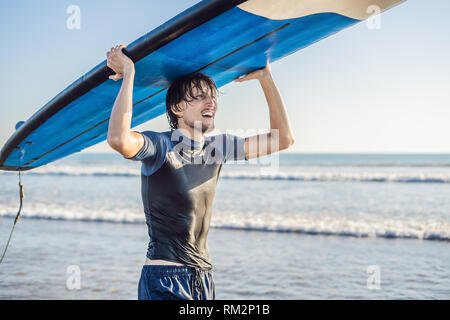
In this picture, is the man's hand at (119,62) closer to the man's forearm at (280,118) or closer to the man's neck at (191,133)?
the man's neck at (191,133)

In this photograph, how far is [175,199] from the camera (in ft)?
5.83

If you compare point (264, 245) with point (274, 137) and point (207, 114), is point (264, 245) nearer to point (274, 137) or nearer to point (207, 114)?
point (274, 137)

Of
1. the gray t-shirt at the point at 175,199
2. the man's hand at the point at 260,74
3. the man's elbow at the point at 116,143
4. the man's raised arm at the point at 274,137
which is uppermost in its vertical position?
the man's hand at the point at 260,74

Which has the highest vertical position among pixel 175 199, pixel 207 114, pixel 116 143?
pixel 207 114

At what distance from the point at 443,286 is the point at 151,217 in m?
4.56

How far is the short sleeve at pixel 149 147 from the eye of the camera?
1632mm

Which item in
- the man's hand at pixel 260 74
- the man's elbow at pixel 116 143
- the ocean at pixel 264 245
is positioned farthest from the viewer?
the ocean at pixel 264 245

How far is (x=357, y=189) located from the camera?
14.4 m

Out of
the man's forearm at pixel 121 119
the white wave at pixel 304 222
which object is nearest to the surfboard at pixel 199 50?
the man's forearm at pixel 121 119

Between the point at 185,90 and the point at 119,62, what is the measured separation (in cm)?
37

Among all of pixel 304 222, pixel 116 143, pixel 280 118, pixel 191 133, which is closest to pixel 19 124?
pixel 191 133

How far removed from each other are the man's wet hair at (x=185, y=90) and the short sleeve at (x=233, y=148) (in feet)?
0.84
